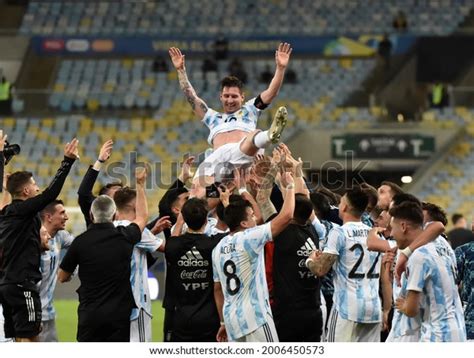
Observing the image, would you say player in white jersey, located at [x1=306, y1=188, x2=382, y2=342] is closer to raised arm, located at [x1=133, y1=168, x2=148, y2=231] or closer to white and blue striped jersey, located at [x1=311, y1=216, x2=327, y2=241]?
white and blue striped jersey, located at [x1=311, y1=216, x2=327, y2=241]

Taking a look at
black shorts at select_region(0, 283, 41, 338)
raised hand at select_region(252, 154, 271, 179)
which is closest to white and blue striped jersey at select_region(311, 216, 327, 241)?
raised hand at select_region(252, 154, 271, 179)

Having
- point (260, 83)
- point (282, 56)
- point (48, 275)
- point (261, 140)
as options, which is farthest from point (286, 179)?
point (260, 83)

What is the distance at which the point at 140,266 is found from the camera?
33.0 ft

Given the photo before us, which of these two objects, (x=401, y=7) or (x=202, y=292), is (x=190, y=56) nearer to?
(x=401, y=7)

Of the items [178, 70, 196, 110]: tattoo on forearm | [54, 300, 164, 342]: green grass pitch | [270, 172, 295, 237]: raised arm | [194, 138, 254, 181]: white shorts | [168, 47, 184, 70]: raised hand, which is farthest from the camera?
[54, 300, 164, 342]: green grass pitch

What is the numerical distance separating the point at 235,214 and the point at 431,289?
6.67 feet

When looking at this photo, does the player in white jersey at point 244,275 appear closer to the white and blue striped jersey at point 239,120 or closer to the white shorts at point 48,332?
the white shorts at point 48,332

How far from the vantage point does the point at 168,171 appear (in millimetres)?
27234

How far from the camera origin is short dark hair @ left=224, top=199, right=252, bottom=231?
29.8ft

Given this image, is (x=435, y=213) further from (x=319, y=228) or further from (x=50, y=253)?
(x=50, y=253)

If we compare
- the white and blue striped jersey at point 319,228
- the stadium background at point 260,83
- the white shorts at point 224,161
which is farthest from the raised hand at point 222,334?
the stadium background at point 260,83

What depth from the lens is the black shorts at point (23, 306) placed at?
31.8 ft

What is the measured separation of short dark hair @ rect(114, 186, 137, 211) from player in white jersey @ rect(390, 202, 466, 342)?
2960mm
